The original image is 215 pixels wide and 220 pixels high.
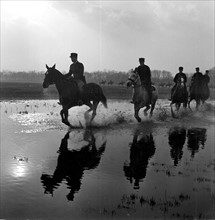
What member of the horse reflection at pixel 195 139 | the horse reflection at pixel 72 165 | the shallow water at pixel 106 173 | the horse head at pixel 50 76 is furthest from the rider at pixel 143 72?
the horse reflection at pixel 72 165

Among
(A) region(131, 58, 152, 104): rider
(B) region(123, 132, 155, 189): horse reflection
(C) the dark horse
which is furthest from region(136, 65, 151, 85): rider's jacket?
(B) region(123, 132, 155, 189): horse reflection

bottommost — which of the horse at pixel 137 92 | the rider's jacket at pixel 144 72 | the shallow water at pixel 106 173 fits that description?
the shallow water at pixel 106 173

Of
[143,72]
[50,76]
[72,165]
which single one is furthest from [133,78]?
[72,165]

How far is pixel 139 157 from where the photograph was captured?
914cm

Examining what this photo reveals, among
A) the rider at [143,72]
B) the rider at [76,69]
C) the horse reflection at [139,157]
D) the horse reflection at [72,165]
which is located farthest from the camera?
the rider at [143,72]

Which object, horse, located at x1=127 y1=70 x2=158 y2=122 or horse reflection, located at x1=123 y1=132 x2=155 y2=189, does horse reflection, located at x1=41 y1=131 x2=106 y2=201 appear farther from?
horse, located at x1=127 y1=70 x2=158 y2=122

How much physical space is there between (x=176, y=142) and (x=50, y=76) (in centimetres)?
544

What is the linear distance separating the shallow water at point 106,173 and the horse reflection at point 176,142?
3 cm

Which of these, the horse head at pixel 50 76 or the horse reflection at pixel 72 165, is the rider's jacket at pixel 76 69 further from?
the horse reflection at pixel 72 165

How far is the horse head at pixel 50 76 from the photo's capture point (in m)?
13.4

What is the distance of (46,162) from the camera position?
852 centimetres

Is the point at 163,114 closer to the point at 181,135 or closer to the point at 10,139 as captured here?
the point at 181,135

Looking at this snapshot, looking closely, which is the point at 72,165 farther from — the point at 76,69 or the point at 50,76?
the point at 76,69

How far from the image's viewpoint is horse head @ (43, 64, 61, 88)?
13430mm
